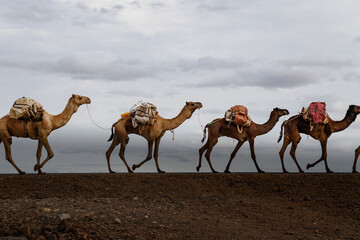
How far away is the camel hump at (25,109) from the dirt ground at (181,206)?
7.04 feet

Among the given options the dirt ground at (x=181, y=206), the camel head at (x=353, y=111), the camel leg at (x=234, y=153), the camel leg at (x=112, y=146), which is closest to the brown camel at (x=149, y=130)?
the camel leg at (x=112, y=146)

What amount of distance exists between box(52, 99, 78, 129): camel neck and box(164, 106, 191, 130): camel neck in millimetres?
3527

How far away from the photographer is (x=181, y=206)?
44.1ft

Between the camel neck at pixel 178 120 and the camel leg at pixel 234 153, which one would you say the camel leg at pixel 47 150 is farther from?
the camel leg at pixel 234 153

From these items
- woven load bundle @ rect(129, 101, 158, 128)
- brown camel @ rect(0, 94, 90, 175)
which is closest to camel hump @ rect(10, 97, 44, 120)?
brown camel @ rect(0, 94, 90, 175)

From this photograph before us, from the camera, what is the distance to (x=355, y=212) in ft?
47.7

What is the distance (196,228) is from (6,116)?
9091mm

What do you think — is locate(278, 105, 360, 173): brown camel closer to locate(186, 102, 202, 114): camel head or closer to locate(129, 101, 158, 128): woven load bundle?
locate(186, 102, 202, 114): camel head

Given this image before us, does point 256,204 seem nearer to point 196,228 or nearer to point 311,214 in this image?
point 311,214

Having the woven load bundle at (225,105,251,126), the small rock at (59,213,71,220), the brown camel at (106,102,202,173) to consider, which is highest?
the woven load bundle at (225,105,251,126)

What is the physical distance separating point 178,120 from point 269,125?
3869mm

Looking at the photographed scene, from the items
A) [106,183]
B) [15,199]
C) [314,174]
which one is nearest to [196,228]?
[106,183]

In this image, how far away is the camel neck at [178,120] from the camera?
17.8m

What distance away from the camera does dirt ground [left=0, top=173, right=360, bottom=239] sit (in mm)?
10922
